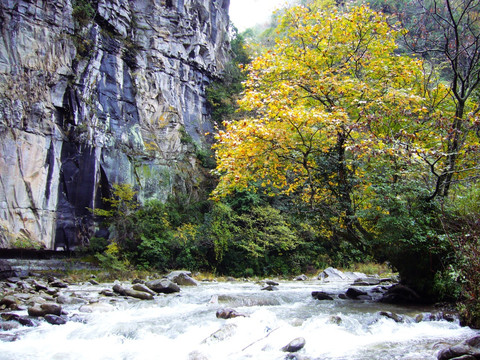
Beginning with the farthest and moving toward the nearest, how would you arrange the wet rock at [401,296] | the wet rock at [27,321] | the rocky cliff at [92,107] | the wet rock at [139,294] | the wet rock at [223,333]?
the rocky cliff at [92,107] < the wet rock at [139,294] < the wet rock at [401,296] < the wet rock at [27,321] < the wet rock at [223,333]

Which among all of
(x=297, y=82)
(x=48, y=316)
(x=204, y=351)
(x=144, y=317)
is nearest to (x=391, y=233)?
(x=297, y=82)

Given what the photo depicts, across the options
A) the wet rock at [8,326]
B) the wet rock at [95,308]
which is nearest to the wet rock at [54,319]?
the wet rock at [8,326]

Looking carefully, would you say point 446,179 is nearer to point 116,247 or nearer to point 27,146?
point 116,247

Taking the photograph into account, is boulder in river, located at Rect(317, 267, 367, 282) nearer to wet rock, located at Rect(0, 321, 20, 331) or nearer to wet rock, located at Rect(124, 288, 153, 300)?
wet rock, located at Rect(124, 288, 153, 300)

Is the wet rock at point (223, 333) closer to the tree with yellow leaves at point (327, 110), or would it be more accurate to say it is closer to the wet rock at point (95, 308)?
the tree with yellow leaves at point (327, 110)

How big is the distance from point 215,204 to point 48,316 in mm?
14938

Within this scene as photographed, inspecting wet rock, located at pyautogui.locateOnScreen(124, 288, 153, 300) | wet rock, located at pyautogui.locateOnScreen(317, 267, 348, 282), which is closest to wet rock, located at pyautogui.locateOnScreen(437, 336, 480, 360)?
wet rock, located at pyautogui.locateOnScreen(124, 288, 153, 300)

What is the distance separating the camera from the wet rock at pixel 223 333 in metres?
5.22

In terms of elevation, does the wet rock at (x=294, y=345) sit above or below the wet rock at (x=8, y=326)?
above

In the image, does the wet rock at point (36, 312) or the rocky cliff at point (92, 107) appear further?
the rocky cliff at point (92, 107)

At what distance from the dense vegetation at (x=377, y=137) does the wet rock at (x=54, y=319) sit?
404 cm

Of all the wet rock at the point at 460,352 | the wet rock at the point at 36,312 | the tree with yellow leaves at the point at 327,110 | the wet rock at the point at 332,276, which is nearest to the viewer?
the wet rock at the point at 460,352

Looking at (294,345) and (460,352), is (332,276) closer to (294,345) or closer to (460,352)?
(294,345)

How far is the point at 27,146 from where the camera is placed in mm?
16844
